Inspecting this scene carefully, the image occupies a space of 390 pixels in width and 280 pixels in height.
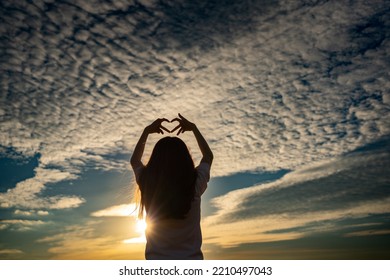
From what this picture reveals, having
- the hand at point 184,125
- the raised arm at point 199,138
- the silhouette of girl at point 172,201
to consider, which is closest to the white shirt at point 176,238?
the silhouette of girl at point 172,201

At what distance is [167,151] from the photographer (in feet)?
12.4

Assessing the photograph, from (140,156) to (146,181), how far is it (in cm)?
79

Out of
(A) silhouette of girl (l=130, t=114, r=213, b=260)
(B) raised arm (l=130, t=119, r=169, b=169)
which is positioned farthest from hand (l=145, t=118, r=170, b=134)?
(A) silhouette of girl (l=130, t=114, r=213, b=260)

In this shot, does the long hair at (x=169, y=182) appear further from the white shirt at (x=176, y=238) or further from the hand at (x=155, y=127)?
the hand at (x=155, y=127)

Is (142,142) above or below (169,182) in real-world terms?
above

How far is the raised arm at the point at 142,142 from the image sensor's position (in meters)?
4.42

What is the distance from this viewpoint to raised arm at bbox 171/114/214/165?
437 centimetres

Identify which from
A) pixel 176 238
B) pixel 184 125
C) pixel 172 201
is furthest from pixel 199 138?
pixel 176 238

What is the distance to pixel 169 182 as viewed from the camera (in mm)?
3678

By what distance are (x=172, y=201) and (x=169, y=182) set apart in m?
0.24

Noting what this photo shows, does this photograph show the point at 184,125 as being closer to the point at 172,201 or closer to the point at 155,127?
the point at 155,127
